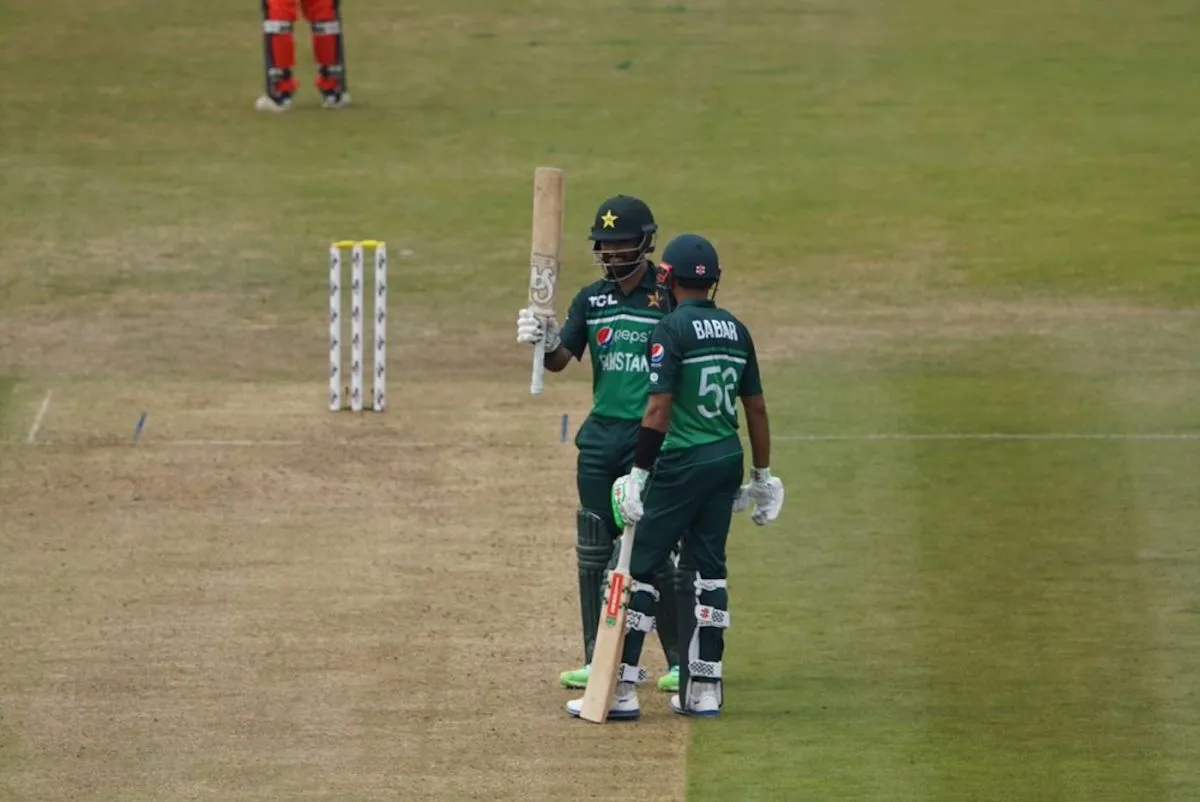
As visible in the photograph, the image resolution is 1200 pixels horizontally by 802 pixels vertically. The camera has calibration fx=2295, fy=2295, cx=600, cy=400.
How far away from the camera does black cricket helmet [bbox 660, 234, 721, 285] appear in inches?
379

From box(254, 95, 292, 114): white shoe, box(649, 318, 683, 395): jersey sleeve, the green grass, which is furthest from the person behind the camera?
box(254, 95, 292, 114): white shoe

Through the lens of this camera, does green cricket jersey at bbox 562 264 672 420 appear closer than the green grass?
No

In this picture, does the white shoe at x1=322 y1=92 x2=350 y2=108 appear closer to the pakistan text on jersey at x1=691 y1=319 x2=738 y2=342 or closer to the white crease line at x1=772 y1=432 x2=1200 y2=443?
the white crease line at x1=772 y1=432 x2=1200 y2=443

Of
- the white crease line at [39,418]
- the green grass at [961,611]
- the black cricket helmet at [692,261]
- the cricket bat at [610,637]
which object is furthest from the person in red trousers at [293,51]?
the cricket bat at [610,637]

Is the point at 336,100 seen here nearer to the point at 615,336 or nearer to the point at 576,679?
the point at 615,336

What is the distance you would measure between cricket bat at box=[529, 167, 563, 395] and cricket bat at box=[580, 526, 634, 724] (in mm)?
841

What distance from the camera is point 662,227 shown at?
1959cm

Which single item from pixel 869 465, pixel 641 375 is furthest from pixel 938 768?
pixel 869 465

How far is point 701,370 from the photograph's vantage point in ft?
31.4

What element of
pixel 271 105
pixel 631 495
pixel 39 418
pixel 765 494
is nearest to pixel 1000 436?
pixel 765 494

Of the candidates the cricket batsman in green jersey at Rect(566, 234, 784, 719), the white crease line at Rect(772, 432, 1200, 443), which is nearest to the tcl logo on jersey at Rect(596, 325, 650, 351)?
the cricket batsman in green jersey at Rect(566, 234, 784, 719)

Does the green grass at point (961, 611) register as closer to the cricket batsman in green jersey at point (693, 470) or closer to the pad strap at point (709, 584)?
the cricket batsman in green jersey at point (693, 470)

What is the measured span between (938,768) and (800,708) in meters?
0.93

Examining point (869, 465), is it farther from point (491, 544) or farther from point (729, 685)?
point (729, 685)
